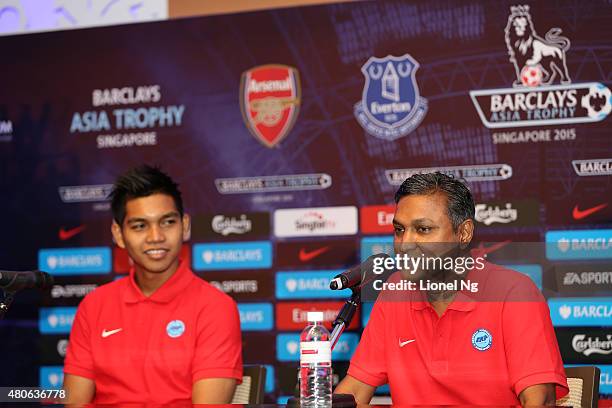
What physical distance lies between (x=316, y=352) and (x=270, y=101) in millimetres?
2217

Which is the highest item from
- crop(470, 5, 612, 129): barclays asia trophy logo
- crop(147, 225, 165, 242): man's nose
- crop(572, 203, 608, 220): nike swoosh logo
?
crop(470, 5, 612, 129): barclays asia trophy logo

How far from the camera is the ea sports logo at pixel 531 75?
3719 millimetres

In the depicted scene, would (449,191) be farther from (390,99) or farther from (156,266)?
(390,99)

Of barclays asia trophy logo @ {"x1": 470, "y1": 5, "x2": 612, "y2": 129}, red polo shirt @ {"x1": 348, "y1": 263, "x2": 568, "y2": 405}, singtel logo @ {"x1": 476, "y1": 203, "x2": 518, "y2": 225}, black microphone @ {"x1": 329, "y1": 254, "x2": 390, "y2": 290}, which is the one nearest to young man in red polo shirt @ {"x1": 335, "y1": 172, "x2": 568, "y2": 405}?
red polo shirt @ {"x1": 348, "y1": 263, "x2": 568, "y2": 405}

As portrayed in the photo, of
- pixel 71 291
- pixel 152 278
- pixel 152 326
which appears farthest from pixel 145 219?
pixel 71 291

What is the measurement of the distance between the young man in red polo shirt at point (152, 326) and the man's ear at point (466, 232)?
2.87 ft

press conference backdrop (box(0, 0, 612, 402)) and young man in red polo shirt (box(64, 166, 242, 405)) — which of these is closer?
young man in red polo shirt (box(64, 166, 242, 405))

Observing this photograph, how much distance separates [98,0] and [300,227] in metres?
1.54

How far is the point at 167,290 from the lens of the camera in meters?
3.12

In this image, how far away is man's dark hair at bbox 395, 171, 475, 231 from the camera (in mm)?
2521

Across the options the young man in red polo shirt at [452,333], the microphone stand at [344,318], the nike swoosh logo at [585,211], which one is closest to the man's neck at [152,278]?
the young man in red polo shirt at [452,333]

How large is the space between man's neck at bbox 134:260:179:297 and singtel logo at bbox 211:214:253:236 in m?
0.91

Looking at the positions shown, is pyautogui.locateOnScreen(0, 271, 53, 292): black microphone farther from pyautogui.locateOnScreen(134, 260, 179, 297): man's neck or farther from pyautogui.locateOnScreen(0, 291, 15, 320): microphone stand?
pyautogui.locateOnScreen(134, 260, 179, 297): man's neck

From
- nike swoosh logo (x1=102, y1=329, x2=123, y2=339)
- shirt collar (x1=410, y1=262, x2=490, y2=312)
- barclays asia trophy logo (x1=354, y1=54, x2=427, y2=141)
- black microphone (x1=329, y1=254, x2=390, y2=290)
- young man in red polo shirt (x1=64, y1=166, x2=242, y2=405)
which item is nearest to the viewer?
black microphone (x1=329, y1=254, x2=390, y2=290)
